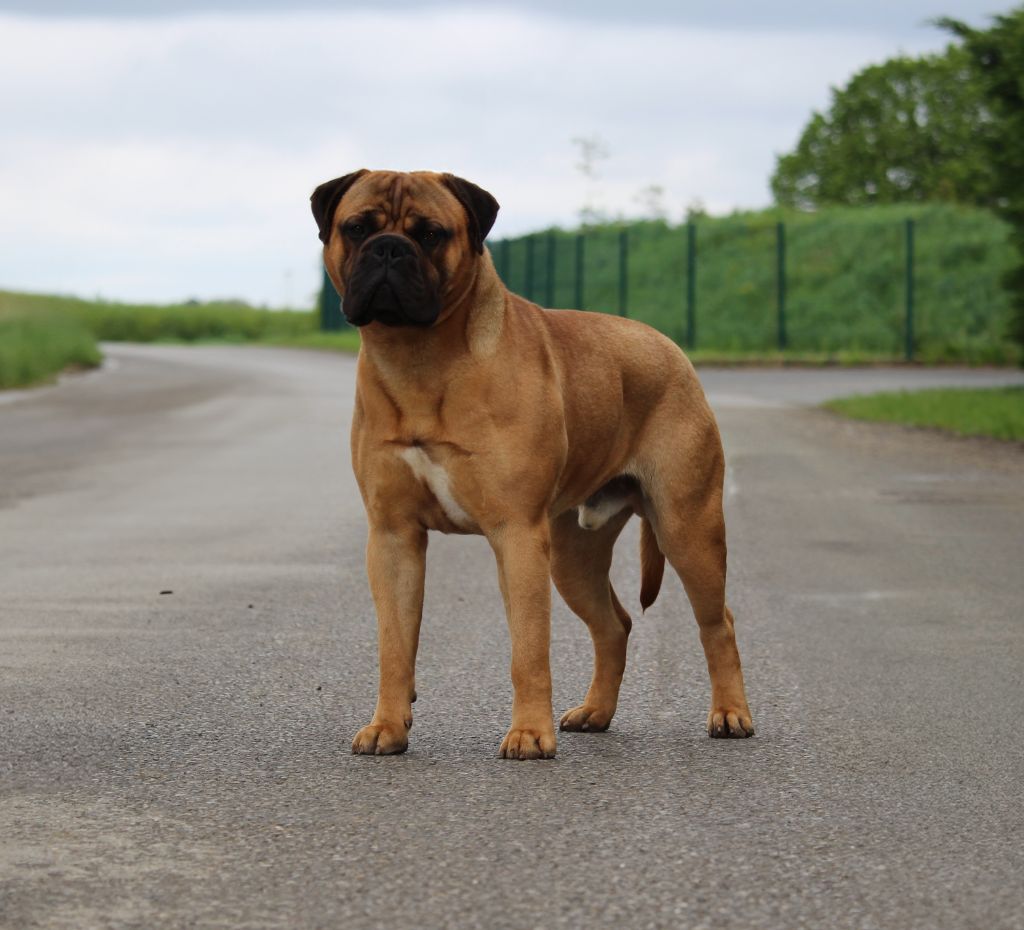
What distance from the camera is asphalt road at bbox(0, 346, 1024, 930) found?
4027 millimetres

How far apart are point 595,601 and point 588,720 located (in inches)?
15.2

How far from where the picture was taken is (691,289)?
41344 mm

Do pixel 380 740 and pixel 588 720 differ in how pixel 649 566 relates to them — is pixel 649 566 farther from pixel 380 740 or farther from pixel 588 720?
pixel 380 740

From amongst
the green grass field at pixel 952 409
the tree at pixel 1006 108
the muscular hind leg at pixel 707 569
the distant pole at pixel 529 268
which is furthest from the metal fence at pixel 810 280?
the muscular hind leg at pixel 707 569

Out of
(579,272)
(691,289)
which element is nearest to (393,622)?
(691,289)

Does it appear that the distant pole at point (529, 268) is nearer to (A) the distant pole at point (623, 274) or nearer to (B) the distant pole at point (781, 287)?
(A) the distant pole at point (623, 274)

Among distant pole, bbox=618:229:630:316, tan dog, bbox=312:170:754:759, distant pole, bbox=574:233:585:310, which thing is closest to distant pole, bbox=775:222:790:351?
distant pole, bbox=618:229:630:316

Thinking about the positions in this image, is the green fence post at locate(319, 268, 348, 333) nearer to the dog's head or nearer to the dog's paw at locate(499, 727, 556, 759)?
the dog's head

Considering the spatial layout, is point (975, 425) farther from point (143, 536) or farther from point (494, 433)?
point (494, 433)

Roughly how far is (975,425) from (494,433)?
16.1 meters

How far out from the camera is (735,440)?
18.7 m

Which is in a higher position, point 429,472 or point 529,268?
point 529,268

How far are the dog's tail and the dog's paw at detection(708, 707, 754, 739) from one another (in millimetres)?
542

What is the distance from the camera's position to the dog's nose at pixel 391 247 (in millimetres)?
5121
